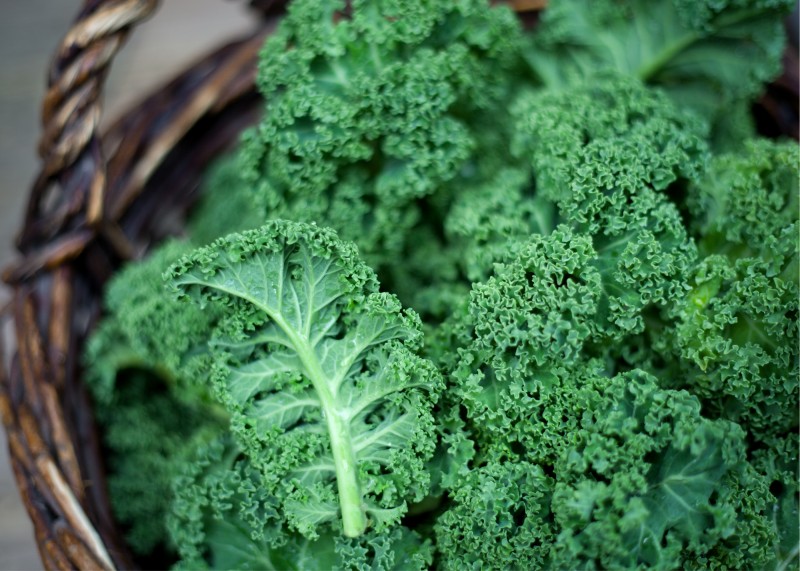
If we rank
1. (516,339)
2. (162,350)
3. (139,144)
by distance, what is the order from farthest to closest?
(139,144)
(162,350)
(516,339)

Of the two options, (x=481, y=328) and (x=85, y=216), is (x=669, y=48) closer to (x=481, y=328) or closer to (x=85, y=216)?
(x=481, y=328)

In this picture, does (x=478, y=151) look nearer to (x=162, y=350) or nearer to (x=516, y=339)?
(x=516, y=339)

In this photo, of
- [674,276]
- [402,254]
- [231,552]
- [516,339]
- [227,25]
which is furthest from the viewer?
[227,25]

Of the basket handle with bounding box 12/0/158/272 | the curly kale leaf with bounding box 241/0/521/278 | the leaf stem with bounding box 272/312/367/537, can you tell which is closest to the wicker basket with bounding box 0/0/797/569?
the basket handle with bounding box 12/0/158/272

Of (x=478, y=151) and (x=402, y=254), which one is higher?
(x=478, y=151)

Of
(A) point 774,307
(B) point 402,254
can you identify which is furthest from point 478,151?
(A) point 774,307

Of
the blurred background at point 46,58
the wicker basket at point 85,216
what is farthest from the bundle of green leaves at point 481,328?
the blurred background at point 46,58
